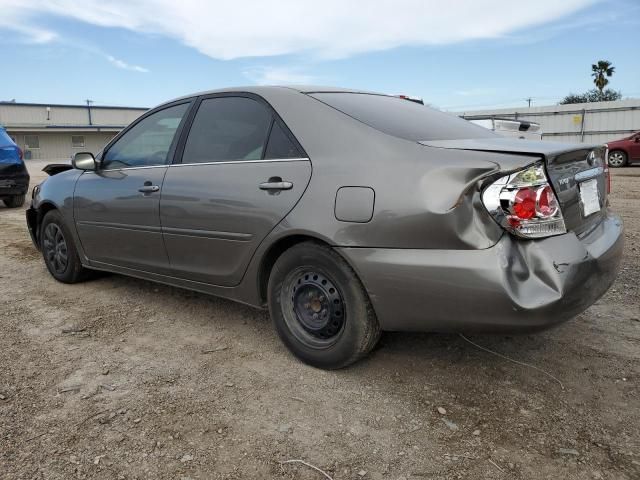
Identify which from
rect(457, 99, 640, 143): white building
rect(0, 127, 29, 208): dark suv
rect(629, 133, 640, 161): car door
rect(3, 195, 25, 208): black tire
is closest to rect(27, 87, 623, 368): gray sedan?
rect(0, 127, 29, 208): dark suv

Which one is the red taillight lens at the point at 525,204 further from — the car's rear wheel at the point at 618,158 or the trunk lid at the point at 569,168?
the car's rear wheel at the point at 618,158

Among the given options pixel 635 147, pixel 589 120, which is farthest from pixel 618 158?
pixel 589 120

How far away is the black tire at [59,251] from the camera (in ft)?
15.1

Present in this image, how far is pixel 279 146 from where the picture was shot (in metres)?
3.04

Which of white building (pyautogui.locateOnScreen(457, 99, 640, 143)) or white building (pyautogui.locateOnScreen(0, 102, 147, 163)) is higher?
white building (pyautogui.locateOnScreen(0, 102, 147, 163))

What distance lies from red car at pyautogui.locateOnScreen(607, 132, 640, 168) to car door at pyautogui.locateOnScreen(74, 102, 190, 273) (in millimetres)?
17239

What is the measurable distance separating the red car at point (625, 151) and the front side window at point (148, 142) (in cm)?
1720

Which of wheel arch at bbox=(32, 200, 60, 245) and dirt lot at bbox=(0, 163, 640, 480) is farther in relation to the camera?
wheel arch at bbox=(32, 200, 60, 245)

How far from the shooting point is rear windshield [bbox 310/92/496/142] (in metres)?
2.82

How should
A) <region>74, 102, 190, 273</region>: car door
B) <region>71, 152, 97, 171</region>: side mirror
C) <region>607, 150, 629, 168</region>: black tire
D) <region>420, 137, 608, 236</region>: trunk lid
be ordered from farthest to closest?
<region>607, 150, 629, 168</region>: black tire
<region>71, 152, 97, 171</region>: side mirror
<region>74, 102, 190, 273</region>: car door
<region>420, 137, 608, 236</region>: trunk lid

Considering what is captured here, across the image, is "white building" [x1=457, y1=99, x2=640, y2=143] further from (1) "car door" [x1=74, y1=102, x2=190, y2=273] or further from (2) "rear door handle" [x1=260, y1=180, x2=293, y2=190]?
(2) "rear door handle" [x1=260, y1=180, x2=293, y2=190]

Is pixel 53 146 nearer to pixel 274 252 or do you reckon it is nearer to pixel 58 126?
pixel 58 126

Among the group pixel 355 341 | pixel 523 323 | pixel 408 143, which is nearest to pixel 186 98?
pixel 408 143

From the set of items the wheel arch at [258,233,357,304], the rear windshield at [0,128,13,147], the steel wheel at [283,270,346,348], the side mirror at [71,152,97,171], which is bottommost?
the steel wheel at [283,270,346,348]
